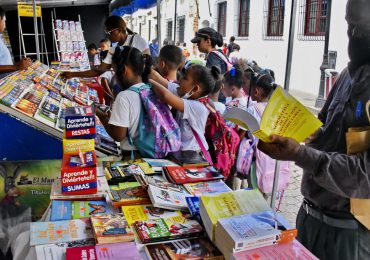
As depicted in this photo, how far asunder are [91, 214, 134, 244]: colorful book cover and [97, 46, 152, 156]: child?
74cm

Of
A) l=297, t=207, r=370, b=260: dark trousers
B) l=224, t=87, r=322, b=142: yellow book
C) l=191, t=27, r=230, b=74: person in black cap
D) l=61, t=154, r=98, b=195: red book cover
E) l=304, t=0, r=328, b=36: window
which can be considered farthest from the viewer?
l=304, t=0, r=328, b=36: window

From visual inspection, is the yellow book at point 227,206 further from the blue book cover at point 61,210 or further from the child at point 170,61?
the child at point 170,61

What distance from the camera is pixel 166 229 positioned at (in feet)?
4.43

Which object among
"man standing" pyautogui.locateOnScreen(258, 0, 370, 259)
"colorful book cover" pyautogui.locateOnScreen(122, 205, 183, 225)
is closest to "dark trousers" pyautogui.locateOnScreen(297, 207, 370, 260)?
"man standing" pyautogui.locateOnScreen(258, 0, 370, 259)

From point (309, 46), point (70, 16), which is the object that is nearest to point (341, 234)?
point (309, 46)

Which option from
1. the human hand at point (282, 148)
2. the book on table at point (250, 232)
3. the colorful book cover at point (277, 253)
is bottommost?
the colorful book cover at point (277, 253)

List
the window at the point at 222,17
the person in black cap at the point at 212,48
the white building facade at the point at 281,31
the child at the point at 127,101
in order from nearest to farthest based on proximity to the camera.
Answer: the child at the point at 127,101 → the person in black cap at the point at 212,48 → the white building facade at the point at 281,31 → the window at the point at 222,17

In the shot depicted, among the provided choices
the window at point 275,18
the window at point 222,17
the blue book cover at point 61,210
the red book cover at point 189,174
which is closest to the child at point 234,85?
the red book cover at point 189,174

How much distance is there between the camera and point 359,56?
1.24m

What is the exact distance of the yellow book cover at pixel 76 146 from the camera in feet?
5.60

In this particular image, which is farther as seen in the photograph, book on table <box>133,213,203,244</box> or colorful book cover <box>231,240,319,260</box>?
book on table <box>133,213,203,244</box>

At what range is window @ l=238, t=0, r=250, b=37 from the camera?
13.6 meters

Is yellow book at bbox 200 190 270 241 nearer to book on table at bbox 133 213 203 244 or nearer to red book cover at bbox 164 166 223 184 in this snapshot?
book on table at bbox 133 213 203 244

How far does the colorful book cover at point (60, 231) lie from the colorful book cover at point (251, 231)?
478 mm
